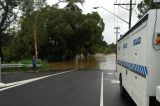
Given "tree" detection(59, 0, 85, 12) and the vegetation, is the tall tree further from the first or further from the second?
"tree" detection(59, 0, 85, 12)

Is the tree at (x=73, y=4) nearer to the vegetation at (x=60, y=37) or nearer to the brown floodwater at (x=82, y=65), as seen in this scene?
the vegetation at (x=60, y=37)

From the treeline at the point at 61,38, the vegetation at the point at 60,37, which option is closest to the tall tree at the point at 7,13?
the vegetation at the point at 60,37

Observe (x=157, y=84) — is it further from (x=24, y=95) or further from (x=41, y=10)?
(x=41, y=10)

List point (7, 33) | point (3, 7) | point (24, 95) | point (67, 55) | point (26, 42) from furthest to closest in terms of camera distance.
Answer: point (67, 55)
point (26, 42)
point (7, 33)
point (3, 7)
point (24, 95)

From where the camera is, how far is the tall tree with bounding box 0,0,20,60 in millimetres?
54237

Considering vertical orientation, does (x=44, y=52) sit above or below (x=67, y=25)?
below

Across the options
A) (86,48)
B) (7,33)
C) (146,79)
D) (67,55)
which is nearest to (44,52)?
(67,55)

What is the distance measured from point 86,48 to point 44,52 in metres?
13.0

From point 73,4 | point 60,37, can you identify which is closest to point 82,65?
point 60,37

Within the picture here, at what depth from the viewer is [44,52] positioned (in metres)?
80.2

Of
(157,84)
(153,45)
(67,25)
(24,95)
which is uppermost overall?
(67,25)

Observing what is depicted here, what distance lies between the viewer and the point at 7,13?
180ft

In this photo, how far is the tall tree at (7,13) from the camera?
5424 cm

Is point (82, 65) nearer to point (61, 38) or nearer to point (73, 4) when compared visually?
point (61, 38)
